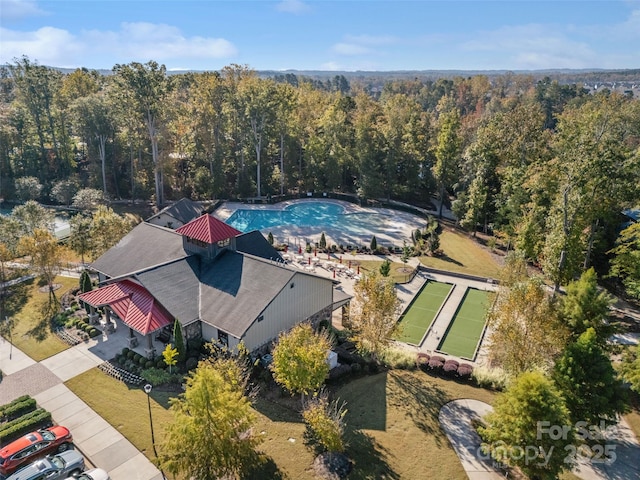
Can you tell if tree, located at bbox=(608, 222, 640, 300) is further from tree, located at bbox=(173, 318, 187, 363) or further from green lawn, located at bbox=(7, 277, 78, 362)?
green lawn, located at bbox=(7, 277, 78, 362)

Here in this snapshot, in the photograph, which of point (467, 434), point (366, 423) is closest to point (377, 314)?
point (366, 423)

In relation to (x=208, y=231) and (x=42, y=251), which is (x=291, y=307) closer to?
(x=208, y=231)

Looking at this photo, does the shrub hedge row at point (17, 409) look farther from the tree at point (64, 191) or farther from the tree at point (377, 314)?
the tree at point (64, 191)

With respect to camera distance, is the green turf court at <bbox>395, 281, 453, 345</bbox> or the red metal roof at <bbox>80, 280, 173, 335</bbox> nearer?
the red metal roof at <bbox>80, 280, 173, 335</bbox>

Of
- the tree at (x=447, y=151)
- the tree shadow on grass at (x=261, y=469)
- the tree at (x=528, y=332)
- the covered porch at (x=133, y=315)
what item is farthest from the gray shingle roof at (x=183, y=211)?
the tree at (x=528, y=332)

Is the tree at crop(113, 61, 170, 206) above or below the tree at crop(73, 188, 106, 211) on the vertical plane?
above

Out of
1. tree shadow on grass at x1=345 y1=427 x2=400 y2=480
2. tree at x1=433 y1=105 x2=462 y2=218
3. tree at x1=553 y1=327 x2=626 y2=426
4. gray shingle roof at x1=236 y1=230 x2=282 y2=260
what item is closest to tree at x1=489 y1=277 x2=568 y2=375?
tree at x1=553 y1=327 x2=626 y2=426
